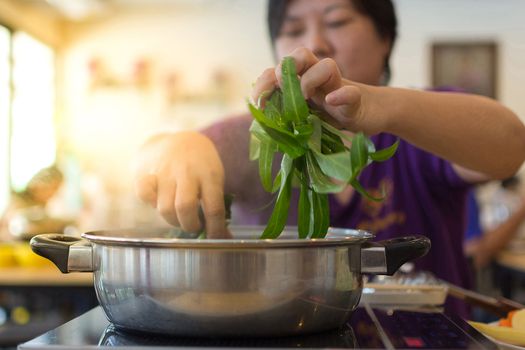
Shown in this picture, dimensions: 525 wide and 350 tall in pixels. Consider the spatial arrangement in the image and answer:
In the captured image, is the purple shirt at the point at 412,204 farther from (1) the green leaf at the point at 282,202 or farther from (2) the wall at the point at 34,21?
(2) the wall at the point at 34,21

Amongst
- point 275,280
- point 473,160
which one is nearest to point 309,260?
point 275,280

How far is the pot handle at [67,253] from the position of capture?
546mm

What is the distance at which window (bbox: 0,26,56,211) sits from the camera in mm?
4199

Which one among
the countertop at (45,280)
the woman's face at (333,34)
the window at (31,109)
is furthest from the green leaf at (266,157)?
the window at (31,109)

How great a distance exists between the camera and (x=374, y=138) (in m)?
1.13

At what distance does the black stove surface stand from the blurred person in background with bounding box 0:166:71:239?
2.01m

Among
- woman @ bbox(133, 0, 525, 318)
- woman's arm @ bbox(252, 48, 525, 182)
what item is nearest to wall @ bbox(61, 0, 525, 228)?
woman @ bbox(133, 0, 525, 318)

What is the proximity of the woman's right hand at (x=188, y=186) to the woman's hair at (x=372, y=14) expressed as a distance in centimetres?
40

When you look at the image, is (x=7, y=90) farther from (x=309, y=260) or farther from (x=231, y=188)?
(x=309, y=260)

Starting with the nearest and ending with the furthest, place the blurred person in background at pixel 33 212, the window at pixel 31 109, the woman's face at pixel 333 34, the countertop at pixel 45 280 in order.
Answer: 1. the woman's face at pixel 333 34
2. the countertop at pixel 45 280
3. the blurred person in background at pixel 33 212
4. the window at pixel 31 109

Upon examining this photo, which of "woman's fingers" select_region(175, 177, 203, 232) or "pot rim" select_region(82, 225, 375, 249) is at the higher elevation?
"woman's fingers" select_region(175, 177, 203, 232)

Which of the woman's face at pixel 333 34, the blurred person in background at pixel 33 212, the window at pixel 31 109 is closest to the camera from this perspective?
the woman's face at pixel 333 34

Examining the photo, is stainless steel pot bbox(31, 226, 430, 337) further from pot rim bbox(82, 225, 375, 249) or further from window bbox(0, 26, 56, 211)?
window bbox(0, 26, 56, 211)

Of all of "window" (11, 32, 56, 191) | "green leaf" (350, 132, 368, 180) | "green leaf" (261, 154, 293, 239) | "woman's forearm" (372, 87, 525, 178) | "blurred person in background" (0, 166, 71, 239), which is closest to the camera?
"green leaf" (350, 132, 368, 180)
